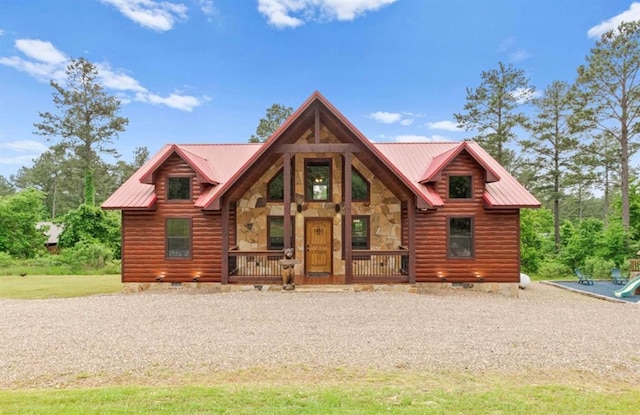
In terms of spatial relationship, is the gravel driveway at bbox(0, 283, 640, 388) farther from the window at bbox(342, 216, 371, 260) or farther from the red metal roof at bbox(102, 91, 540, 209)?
the red metal roof at bbox(102, 91, 540, 209)

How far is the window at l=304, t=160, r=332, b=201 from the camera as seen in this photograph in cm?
1393

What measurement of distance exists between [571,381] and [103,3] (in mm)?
27077

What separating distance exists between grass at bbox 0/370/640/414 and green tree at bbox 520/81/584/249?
86.6ft

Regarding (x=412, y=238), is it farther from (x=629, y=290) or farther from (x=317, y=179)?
(x=629, y=290)

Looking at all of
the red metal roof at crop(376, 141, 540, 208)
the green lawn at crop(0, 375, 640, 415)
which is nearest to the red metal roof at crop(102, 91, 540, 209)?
the red metal roof at crop(376, 141, 540, 208)

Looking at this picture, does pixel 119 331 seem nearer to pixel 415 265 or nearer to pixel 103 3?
pixel 415 265

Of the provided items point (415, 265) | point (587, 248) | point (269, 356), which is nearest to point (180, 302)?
point (269, 356)

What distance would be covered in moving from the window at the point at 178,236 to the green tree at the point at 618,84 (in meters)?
24.6

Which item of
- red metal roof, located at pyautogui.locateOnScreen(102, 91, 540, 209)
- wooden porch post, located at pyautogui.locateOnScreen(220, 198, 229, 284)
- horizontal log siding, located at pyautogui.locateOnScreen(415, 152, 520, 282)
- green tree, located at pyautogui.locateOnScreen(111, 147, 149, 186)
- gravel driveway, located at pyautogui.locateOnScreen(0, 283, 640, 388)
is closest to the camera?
gravel driveway, located at pyautogui.locateOnScreen(0, 283, 640, 388)

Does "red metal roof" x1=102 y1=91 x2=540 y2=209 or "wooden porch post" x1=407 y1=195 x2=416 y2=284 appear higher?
"red metal roof" x1=102 y1=91 x2=540 y2=209

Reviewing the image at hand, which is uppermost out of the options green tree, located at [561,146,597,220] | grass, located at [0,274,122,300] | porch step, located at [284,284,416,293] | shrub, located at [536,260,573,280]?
green tree, located at [561,146,597,220]

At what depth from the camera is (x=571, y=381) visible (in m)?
4.94

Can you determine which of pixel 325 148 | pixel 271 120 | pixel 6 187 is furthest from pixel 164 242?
pixel 6 187

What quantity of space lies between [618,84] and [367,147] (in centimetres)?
1996
